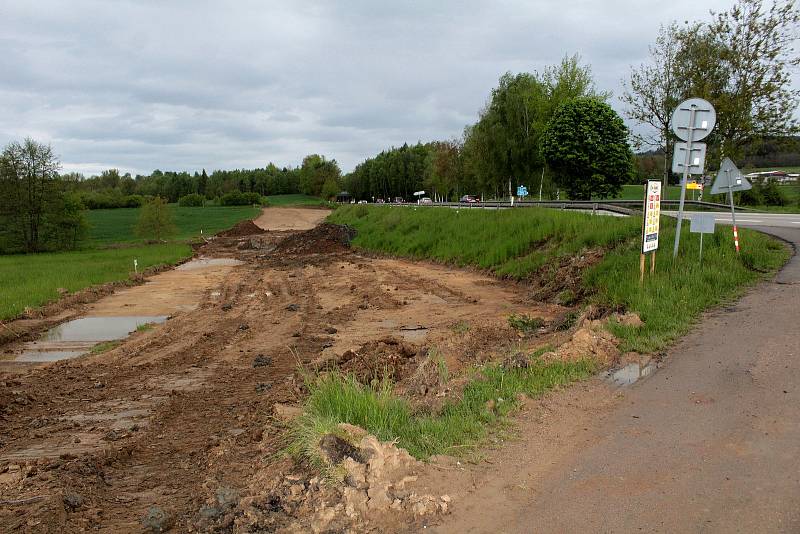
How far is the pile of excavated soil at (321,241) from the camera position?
120 feet

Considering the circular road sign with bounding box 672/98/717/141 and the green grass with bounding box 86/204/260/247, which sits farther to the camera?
the green grass with bounding box 86/204/260/247

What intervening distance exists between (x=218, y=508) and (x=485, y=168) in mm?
51483

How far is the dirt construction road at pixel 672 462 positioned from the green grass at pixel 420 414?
41 cm

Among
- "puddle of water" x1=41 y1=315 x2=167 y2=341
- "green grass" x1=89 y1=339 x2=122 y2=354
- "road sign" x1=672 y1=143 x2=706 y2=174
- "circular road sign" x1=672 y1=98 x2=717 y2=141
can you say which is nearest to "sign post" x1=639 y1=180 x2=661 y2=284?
"road sign" x1=672 y1=143 x2=706 y2=174

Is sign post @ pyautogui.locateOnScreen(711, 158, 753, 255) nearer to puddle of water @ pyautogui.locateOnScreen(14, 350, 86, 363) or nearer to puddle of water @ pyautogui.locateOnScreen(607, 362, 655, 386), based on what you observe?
puddle of water @ pyautogui.locateOnScreen(607, 362, 655, 386)

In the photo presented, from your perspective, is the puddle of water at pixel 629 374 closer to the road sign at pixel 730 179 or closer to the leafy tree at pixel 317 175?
the road sign at pixel 730 179

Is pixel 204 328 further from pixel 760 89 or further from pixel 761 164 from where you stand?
pixel 761 164

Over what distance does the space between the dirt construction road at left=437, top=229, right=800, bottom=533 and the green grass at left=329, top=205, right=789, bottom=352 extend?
1482 mm

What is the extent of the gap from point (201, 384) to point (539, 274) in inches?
461

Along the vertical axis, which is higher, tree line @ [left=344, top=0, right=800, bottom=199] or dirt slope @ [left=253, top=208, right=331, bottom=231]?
tree line @ [left=344, top=0, right=800, bottom=199]

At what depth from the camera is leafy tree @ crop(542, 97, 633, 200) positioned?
129ft

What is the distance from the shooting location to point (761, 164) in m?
70.4

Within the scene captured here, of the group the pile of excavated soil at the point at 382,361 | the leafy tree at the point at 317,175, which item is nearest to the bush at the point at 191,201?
the leafy tree at the point at 317,175

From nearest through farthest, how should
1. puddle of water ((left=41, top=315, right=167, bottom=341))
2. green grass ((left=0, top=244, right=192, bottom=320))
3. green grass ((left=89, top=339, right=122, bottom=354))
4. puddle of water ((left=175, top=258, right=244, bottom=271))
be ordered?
green grass ((left=89, top=339, right=122, bottom=354)), puddle of water ((left=41, top=315, right=167, bottom=341)), green grass ((left=0, top=244, right=192, bottom=320)), puddle of water ((left=175, top=258, right=244, bottom=271))
